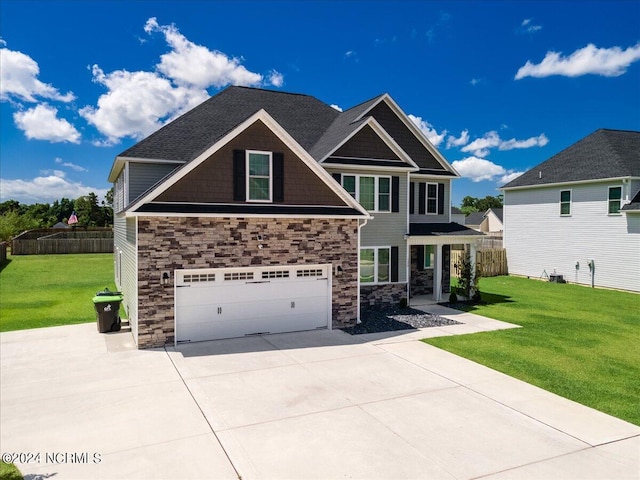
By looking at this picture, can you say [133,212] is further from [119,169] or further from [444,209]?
[444,209]

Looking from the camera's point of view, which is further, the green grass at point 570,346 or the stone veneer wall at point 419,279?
the stone veneer wall at point 419,279

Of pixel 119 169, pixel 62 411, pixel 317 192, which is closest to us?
pixel 62 411

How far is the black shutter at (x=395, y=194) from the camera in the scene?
17.0m

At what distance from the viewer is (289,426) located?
690 centimetres

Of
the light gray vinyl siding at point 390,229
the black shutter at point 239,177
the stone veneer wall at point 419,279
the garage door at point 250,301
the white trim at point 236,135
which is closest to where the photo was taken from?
the white trim at point 236,135

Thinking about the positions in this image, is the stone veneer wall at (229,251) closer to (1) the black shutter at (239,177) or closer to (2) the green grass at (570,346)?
(1) the black shutter at (239,177)

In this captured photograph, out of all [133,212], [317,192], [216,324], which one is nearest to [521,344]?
[317,192]

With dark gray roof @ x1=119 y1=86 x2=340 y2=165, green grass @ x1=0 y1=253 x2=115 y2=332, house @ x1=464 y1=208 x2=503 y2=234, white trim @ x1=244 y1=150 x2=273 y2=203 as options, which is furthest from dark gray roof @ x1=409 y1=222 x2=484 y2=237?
house @ x1=464 y1=208 x2=503 y2=234

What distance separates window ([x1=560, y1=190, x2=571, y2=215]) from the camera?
24.7 m

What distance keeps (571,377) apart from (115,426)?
9133 mm

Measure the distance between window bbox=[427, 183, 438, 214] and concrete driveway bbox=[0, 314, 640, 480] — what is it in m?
9.47

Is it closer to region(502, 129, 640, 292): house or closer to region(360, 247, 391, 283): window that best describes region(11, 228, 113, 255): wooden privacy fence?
region(360, 247, 391, 283): window

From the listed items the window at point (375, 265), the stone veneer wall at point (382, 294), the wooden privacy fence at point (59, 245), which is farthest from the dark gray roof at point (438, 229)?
the wooden privacy fence at point (59, 245)

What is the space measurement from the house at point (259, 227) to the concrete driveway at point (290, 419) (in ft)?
5.46
